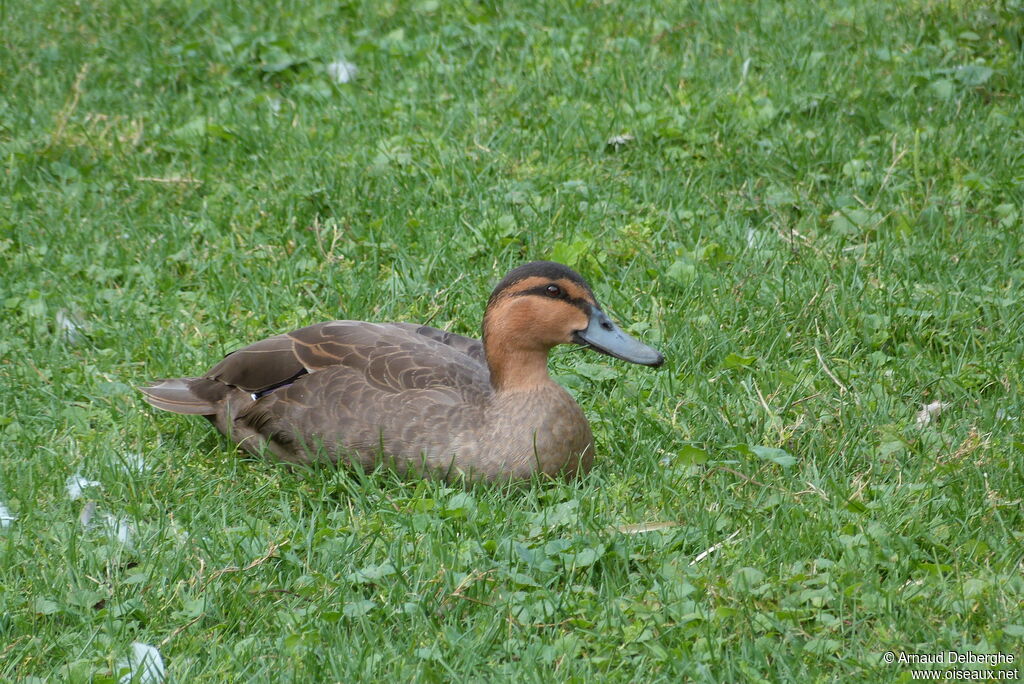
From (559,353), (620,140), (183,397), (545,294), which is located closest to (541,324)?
(545,294)

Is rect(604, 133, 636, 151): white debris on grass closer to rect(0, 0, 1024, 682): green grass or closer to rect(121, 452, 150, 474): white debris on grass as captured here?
rect(0, 0, 1024, 682): green grass

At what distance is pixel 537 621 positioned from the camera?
3.43 m

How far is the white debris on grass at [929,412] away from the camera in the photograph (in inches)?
170

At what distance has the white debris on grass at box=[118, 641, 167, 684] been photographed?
3235mm

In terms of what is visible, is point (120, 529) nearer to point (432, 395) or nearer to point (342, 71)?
point (432, 395)

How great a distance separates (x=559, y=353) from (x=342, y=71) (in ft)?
9.84

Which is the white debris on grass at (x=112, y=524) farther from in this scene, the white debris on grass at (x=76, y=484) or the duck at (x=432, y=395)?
the duck at (x=432, y=395)

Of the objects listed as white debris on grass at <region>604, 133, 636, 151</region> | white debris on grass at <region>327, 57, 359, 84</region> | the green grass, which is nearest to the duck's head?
the green grass

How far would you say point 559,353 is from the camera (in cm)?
510

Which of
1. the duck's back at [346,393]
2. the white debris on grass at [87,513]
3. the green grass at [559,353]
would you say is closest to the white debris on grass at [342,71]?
the green grass at [559,353]

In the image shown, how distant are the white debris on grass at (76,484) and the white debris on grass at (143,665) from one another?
2.91ft

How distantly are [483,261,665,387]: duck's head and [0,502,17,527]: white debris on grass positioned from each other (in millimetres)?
1699

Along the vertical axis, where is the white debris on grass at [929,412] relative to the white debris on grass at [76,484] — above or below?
above

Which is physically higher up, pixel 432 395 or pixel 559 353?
pixel 432 395
